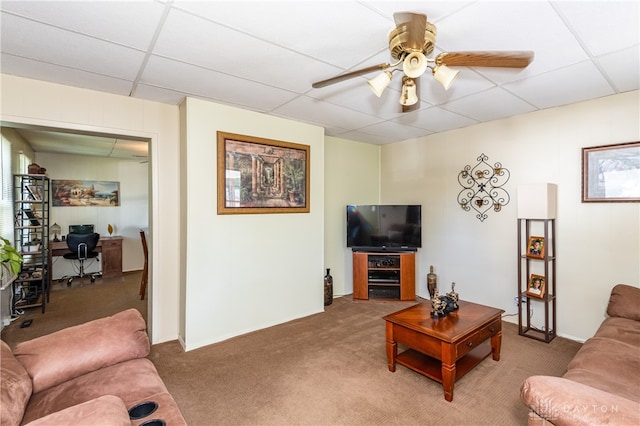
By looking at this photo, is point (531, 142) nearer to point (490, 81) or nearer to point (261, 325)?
point (490, 81)

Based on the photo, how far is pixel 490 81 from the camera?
2.53 metres

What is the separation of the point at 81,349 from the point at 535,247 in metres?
3.98

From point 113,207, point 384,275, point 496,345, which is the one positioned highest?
point 113,207

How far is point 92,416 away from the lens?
109 centimetres

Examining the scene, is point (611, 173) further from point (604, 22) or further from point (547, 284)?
point (604, 22)

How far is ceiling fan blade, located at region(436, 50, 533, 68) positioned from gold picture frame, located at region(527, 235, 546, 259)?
226cm

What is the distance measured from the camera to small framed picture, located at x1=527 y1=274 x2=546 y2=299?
3.13 m

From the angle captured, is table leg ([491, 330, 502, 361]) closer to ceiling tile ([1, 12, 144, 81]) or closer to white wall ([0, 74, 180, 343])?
white wall ([0, 74, 180, 343])

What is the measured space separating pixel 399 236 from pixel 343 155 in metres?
1.52

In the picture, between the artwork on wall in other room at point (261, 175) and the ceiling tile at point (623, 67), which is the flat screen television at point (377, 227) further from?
the ceiling tile at point (623, 67)

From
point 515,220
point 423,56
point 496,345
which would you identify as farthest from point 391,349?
point 515,220

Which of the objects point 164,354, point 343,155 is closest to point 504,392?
point 164,354

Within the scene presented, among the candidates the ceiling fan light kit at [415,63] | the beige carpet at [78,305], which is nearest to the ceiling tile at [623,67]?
the ceiling fan light kit at [415,63]

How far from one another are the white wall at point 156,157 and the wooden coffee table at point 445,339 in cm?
225
